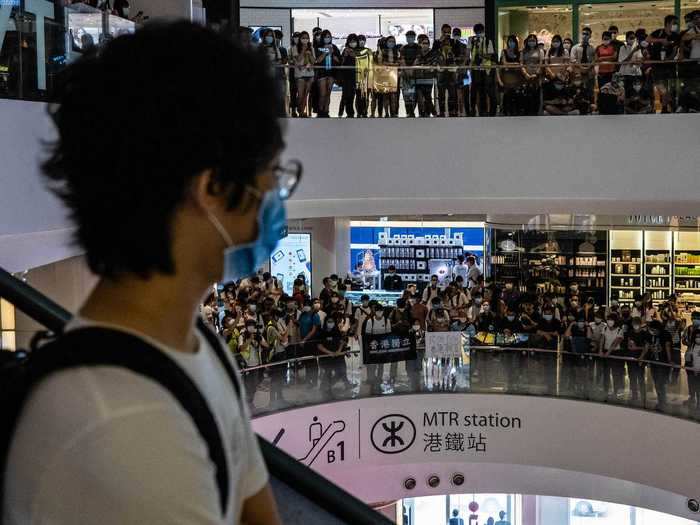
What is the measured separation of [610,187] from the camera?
11.4m

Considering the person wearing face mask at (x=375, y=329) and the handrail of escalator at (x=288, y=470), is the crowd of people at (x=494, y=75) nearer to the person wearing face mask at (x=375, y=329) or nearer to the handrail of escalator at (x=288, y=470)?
the person wearing face mask at (x=375, y=329)

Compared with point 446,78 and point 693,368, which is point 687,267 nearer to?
point 693,368

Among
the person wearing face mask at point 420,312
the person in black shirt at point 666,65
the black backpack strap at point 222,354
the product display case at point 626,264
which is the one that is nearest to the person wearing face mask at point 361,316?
the person wearing face mask at point 420,312

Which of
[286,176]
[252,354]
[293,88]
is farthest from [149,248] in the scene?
[293,88]

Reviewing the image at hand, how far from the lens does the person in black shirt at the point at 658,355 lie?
36.5 feet

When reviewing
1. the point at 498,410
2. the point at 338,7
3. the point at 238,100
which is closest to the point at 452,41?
the point at 498,410

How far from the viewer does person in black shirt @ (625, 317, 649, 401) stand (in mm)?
11305

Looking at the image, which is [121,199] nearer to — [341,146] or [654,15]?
[341,146]

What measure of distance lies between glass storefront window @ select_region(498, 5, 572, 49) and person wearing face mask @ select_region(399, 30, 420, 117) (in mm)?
6616

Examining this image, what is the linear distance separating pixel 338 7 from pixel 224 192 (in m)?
17.7

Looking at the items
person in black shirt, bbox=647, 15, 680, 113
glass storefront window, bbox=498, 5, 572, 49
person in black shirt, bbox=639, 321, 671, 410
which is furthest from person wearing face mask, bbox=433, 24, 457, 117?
glass storefront window, bbox=498, 5, 572, 49

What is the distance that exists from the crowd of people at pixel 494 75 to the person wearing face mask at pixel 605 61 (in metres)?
0.01

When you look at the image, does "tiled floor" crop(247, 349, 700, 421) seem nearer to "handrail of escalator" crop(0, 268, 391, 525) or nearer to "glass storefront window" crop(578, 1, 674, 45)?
"glass storefront window" crop(578, 1, 674, 45)

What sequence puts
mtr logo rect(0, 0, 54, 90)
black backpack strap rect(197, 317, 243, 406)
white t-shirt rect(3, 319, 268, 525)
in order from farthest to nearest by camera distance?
mtr logo rect(0, 0, 54, 90)
black backpack strap rect(197, 317, 243, 406)
white t-shirt rect(3, 319, 268, 525)
